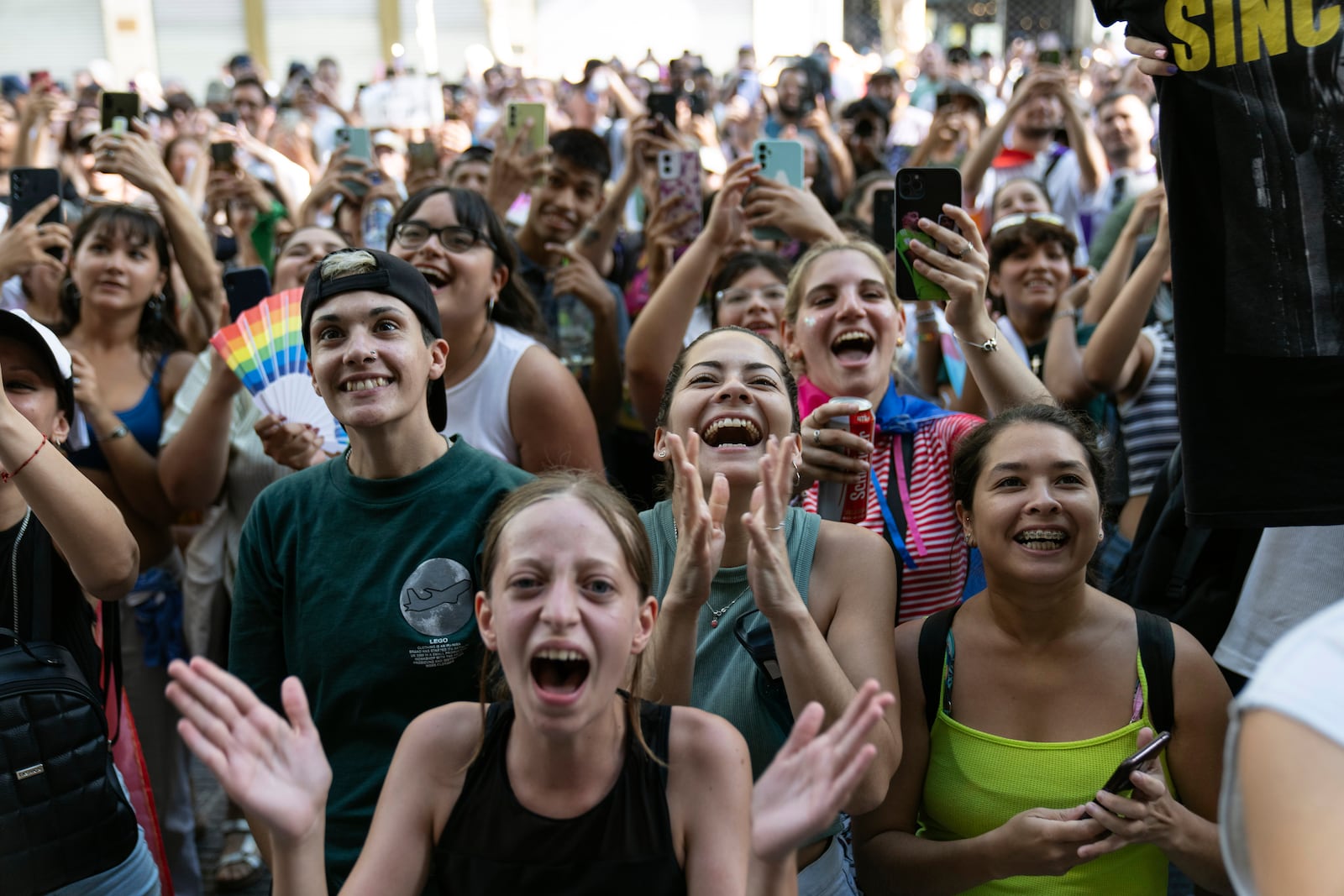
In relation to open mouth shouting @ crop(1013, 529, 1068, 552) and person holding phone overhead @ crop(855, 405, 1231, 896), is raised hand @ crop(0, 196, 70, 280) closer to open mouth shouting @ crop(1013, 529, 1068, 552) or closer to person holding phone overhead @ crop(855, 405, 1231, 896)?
person holding phone overhead @ crop(855, 405, 1231, 896)

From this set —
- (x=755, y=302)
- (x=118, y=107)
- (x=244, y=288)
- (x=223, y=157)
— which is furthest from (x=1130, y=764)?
(x=223, y=157)

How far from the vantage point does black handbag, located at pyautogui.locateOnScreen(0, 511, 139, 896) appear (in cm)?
219

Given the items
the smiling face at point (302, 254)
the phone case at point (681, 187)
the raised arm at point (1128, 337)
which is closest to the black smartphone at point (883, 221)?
the phone case at point (681, 187)

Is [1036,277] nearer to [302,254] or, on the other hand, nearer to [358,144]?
[302,254]

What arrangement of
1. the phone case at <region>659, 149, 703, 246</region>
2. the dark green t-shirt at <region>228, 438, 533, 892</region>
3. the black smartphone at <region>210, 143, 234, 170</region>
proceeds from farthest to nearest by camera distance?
the black smartphone at <region>210, 143, 234, 170</region>, the phone case at <region>659, 149, 703, 246</region>, the dark green t-shirt at <region>228, 438, 533, 892</region>

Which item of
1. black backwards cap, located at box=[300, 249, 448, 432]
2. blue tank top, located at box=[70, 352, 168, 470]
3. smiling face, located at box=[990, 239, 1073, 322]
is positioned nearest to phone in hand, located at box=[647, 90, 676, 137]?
smiling face, located at box=[990, 239, 1073, 322]

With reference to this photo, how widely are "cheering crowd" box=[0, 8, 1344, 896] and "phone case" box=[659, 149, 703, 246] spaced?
47 centimetres

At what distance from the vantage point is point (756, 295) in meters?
3.91

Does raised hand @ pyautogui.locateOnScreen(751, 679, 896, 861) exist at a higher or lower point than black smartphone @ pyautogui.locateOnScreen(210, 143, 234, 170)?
lower

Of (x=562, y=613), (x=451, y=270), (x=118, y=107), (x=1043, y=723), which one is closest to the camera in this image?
(x=562, y=613)

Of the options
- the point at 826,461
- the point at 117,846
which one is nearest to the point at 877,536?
the point at 826,461

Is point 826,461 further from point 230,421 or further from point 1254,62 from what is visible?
point 230,421

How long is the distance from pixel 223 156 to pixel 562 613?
4.23 metres

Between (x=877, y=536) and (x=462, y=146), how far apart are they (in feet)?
16.9
